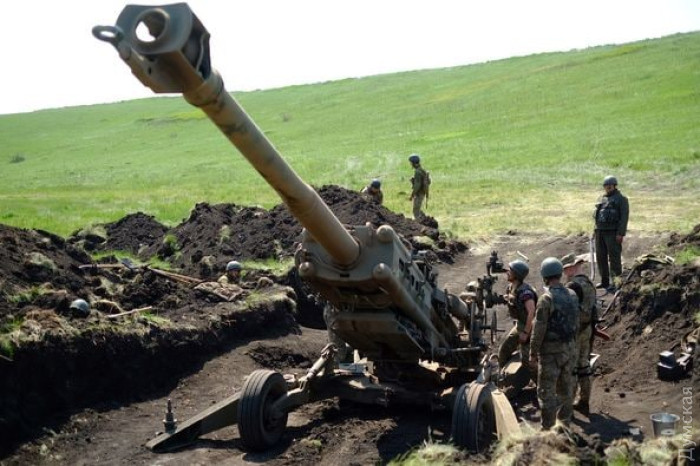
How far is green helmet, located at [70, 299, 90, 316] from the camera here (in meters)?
13.4

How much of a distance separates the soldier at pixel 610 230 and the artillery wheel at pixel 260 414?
901cm

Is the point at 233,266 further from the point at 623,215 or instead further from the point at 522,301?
the point at 522,301

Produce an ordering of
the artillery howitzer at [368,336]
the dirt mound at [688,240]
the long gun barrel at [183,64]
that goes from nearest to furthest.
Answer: the long gun barrel at [183,64] → the artillery howitzer at [368,336] → the dirt mound at [688,240]

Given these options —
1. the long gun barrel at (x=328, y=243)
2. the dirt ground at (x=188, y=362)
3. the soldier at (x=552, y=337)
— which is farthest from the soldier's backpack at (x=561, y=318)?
the long gun barrel at (x=328, y=243)

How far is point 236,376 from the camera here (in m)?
14.5

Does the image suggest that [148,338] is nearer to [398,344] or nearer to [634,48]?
[398,344]

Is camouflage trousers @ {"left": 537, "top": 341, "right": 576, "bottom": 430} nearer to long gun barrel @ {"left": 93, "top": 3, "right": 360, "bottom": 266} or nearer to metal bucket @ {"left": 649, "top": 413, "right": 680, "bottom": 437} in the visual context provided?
metal bucket @ {"left": 649, "top": 413, "right": 680, "bottom": 437}

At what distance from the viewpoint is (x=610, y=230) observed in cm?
1809

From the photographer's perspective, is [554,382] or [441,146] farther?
[441,146]

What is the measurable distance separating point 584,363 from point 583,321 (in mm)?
563

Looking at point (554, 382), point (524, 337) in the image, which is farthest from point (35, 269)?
point (554, 382)

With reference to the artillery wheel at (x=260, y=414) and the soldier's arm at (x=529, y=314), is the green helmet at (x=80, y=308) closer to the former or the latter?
the artillery wheel at (x=260, y=414)

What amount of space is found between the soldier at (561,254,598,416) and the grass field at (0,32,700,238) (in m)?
11.9

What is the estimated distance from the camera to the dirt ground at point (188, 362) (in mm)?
11219
